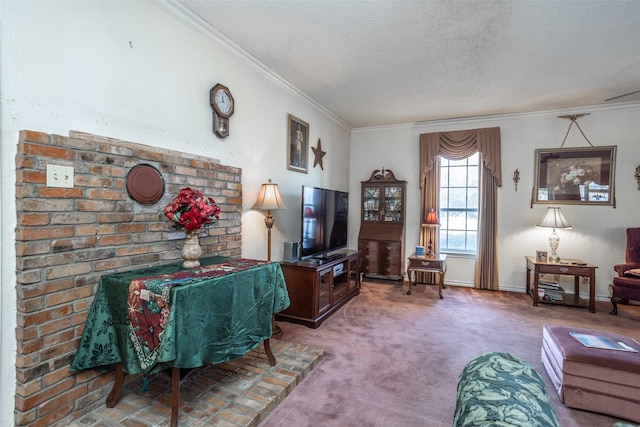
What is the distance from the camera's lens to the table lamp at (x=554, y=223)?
408cm

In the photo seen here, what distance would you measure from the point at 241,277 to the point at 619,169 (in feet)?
16.9

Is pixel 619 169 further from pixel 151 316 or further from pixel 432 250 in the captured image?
pixel 151 316

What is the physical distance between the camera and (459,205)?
5.04 meters

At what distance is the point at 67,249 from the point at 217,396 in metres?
1.20

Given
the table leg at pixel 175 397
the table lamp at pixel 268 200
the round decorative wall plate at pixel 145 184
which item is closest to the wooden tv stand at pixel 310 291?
the table lamp at pixel 268 200

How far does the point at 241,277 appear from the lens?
1919 millimetres

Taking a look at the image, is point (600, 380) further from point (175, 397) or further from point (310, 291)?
point (175, 397)

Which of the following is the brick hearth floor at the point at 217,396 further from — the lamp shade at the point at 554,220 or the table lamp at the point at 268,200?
the lamp shade at the point at 554,220

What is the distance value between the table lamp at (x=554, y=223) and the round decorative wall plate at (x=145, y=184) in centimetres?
457

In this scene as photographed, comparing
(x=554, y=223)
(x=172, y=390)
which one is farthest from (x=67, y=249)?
(x=554, y=223)

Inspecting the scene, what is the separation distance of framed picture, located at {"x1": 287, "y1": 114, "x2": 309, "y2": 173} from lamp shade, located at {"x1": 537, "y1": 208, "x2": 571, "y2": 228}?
128 inches

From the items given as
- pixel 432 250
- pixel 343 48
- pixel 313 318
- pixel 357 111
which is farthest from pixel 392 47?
pixel 432 250

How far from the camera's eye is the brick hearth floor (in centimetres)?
170

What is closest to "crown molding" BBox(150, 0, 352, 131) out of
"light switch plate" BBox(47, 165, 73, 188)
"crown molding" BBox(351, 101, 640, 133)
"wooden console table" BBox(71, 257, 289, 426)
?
Answer: "light switch plate" BBox(47, 165, 73, 188)
